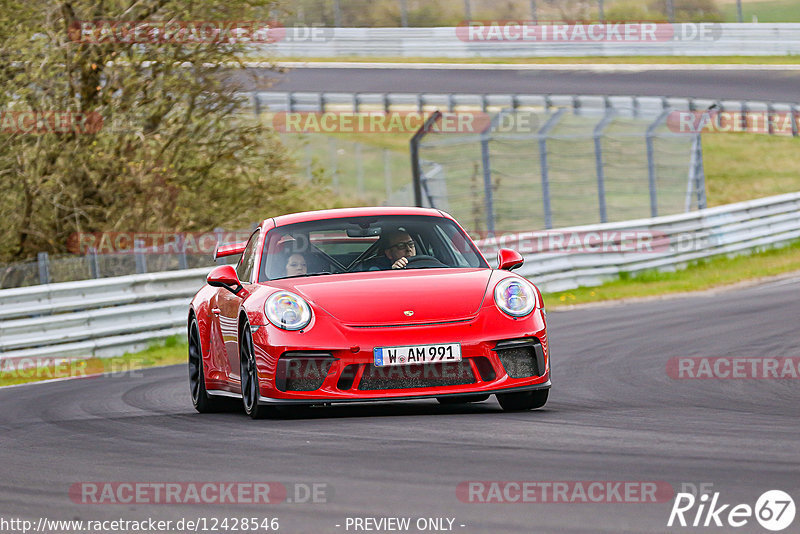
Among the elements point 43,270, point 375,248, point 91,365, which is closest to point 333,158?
point 43,270

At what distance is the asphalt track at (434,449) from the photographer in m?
5.01

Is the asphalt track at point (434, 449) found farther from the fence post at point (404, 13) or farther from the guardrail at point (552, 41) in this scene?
the fence post at point (404, 13)

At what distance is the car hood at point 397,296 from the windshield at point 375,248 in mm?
362

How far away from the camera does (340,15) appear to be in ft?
148

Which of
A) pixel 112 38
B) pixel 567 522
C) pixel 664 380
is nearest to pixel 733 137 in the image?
pixel 112 38

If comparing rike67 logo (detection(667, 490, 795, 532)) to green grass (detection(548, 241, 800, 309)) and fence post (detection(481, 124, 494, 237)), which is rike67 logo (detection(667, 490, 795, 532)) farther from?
fence post (detection(481, 124, 494, 237))

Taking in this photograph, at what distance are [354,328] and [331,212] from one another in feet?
5.49

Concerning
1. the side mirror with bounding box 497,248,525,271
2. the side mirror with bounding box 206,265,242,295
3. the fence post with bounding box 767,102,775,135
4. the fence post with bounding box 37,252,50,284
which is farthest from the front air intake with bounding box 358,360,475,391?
the fence post with bounding box 767,102,775,135

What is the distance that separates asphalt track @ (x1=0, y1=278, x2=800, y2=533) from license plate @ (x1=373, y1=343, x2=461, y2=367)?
329mm

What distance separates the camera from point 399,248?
891cm

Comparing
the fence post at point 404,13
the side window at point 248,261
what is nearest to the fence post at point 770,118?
the fence post at point 404,13

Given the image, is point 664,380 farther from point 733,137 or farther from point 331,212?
point 733,137

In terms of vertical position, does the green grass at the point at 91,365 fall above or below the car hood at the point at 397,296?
below

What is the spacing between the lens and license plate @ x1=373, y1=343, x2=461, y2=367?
7.67 metres
